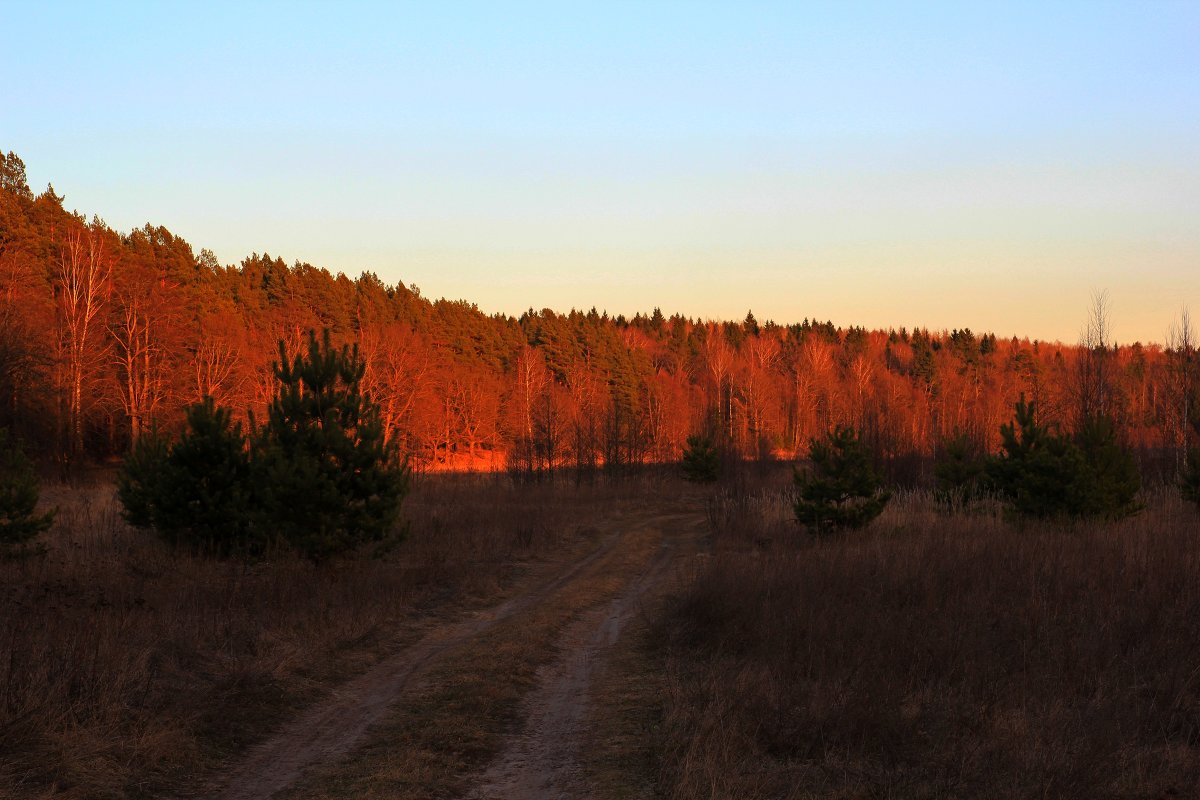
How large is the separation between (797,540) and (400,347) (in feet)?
146

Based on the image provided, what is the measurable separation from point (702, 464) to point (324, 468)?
104 ft

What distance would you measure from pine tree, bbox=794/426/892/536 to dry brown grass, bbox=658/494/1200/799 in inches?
227

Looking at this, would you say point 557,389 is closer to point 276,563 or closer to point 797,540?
point 797,540

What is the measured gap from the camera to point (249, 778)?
→ 251 inches

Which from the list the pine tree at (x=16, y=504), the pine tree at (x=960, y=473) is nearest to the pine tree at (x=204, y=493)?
the pine tree at (x=16, y=504)

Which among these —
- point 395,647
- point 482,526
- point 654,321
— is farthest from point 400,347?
point 654,321

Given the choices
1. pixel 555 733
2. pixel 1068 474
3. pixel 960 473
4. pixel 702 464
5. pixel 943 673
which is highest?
pixel 1068 474

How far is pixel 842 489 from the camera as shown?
20.1 meters

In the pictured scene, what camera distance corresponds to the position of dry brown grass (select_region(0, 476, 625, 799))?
20.7 ft

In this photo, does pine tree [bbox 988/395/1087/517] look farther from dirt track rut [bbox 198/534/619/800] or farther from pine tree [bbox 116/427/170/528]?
pine tree [bbox 116/427/170/528]

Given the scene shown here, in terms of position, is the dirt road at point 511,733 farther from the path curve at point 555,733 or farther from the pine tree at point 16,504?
the pine tree at point 16,504

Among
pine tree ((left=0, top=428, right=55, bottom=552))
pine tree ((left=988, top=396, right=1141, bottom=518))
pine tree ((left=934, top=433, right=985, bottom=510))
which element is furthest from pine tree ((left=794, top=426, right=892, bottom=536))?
pine tree ((left=0, top=428, right=55, bottom=552))

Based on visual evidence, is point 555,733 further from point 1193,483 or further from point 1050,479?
point 1193,483

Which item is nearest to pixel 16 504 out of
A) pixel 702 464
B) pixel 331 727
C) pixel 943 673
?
pixel 331 727
